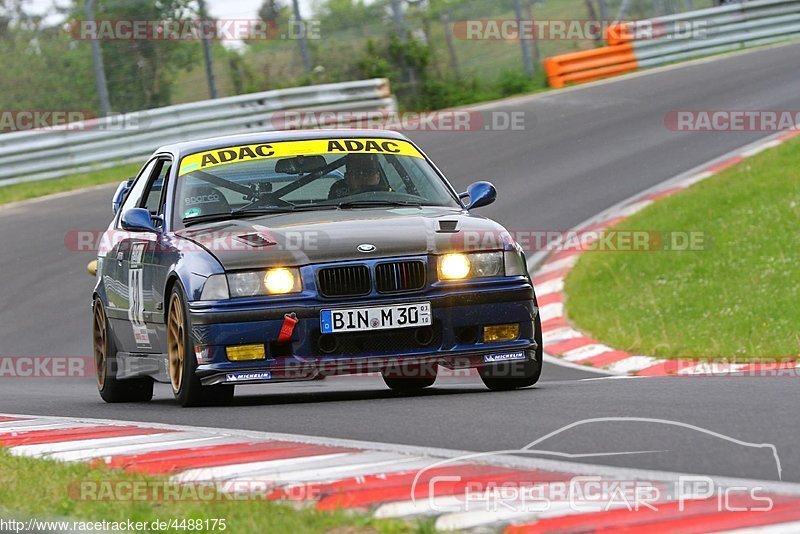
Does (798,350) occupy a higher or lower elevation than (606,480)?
lower

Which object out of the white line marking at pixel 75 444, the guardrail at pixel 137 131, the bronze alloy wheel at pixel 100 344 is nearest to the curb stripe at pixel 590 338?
the bronze alloy wheel at pixel 100 344

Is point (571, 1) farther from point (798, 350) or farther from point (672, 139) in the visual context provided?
point (798, 350)

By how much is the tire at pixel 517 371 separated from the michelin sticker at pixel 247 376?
122 cm

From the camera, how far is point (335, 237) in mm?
7445

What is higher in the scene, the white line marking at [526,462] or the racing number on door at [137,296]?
the racing number on door at [137,296]

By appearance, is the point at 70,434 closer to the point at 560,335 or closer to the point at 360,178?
the point at 360,178

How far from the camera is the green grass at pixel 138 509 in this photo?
389 cm

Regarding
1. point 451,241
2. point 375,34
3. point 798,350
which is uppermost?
point 375,34

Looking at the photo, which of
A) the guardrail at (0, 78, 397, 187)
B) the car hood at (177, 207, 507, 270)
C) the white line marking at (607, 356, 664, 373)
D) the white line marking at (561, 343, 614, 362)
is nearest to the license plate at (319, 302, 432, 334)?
the car hood at (177, 207, 507, 270)

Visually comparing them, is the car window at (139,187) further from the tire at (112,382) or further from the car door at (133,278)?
the tire at (112,382)

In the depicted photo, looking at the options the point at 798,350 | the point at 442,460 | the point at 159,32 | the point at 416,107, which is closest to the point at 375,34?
the point at 416,107

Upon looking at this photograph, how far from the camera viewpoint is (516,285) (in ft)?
25.1

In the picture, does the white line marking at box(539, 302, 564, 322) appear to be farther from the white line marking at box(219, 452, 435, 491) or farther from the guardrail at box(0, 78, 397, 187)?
the guardrail at box(0, 78, 397, 187)

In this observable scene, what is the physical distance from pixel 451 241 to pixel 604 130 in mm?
13698
